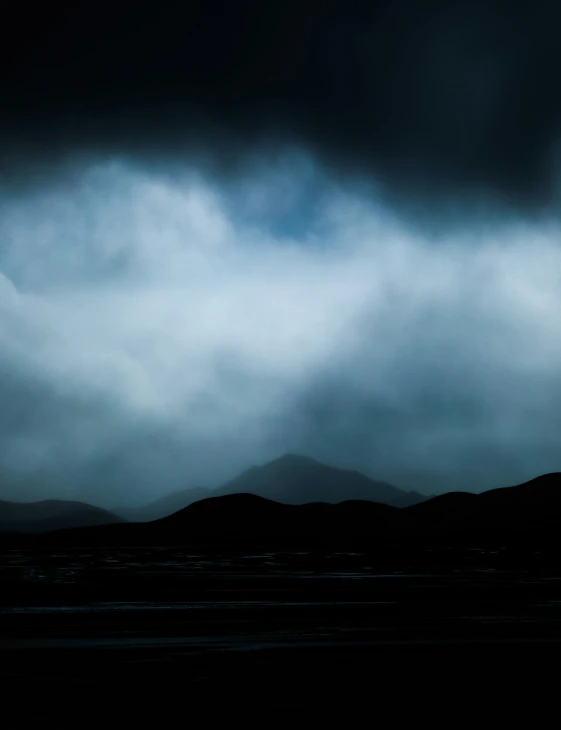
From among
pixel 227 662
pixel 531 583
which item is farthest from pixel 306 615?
pixel 531 583

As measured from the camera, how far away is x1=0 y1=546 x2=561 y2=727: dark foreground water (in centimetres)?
1638

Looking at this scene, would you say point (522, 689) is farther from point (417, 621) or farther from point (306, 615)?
point (306, 615)

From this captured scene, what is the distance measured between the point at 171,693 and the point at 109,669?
3.37 metres

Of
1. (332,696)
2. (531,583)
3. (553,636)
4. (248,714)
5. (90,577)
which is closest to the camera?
(248,714)

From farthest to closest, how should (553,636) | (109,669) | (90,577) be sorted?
1. (90,577)
2. (553,636)
3. (109,669)

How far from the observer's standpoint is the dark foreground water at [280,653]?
16375 mm

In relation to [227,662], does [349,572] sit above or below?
above

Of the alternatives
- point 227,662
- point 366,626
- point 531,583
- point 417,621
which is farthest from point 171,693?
point 531,583

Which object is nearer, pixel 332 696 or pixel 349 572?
pixel 332 696

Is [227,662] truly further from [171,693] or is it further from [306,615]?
[306,615]

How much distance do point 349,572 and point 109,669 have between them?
42.5 metres

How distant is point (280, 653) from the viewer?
22328 mm

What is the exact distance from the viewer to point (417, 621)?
29719 millimetres

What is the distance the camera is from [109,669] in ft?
65.4
